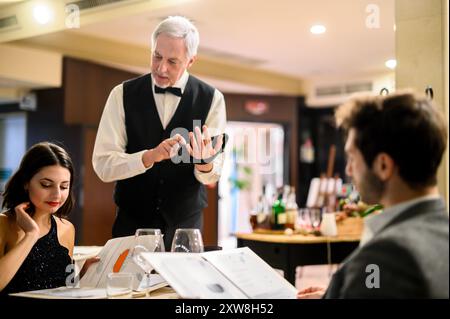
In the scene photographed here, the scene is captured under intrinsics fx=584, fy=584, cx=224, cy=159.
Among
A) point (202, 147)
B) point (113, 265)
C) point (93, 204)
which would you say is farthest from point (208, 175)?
point (93, 204)

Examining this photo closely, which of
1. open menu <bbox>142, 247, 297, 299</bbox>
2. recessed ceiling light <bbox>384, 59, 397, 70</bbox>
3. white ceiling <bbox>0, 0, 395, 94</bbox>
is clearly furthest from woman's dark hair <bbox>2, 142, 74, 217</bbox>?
recessed ceiling light <bbox>384, 59, 397, 70</bbox>

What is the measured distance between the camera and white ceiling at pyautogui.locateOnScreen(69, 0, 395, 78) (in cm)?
461

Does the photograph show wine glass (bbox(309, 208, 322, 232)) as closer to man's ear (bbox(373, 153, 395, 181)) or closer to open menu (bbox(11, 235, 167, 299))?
open menu (bbox(11, 235, 167, 299))

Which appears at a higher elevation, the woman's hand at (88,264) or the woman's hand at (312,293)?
the woman's hand at (88,264)

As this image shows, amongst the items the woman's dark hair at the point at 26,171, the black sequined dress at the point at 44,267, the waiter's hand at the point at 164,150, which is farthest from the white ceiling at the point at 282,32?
the black sequined dress at the point at 44,267

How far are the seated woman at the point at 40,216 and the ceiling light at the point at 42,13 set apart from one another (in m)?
2.44

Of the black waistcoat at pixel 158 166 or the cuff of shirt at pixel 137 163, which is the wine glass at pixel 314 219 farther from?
the cuff of shirt at pixel 137 163

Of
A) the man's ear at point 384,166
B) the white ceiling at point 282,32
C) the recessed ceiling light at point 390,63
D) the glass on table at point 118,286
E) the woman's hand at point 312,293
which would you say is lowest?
the woman's hand at point 312,293

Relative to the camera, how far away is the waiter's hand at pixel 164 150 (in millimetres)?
2075

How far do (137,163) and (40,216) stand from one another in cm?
47

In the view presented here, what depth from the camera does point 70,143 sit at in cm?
536

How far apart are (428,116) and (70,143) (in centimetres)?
456
